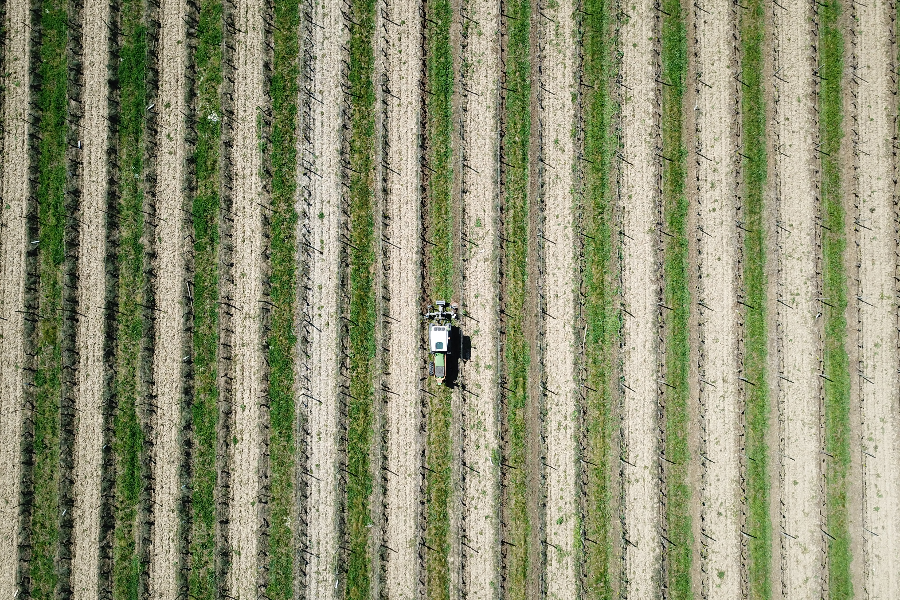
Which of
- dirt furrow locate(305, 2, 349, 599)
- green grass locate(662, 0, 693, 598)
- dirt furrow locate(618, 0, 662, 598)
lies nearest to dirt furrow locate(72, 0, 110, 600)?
dirt furrow locate(305, 2, 349, 599)

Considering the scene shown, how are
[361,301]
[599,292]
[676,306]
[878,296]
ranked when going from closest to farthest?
[878,296]
[676,306]
[599,292]
[361,301]

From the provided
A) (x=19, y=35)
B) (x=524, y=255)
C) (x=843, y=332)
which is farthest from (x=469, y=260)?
(x=19, y=35)

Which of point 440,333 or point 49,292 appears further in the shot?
point 49,292

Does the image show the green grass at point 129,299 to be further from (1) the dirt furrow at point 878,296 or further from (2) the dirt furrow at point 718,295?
(1) the dirt furrow at point 878,296

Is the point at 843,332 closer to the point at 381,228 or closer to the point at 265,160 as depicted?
the point at 381,228

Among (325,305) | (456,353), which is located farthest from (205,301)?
(456,353)

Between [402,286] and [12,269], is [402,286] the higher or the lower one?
the lower one

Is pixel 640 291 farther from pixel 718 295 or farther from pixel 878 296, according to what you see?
pixel 878 296
